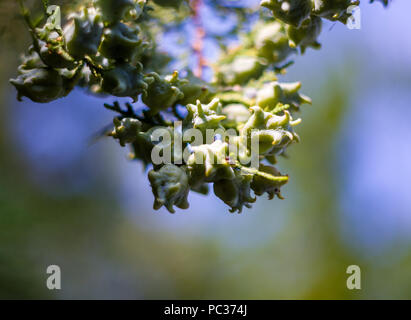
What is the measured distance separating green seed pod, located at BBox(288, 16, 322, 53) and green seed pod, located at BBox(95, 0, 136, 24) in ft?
1.89

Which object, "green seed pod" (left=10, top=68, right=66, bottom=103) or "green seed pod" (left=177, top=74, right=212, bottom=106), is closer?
"green seed pod" (left=10, top=68, right=66, bottom=103)

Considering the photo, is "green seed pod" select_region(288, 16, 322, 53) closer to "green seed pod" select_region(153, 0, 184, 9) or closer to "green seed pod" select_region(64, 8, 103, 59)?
"green seed pod" select_region(153, 0, 184, 9)

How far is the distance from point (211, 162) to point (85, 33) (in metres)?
0.46

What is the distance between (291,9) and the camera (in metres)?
1.27

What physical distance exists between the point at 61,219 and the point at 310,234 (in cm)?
→ 235

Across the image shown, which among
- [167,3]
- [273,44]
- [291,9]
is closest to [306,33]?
[291,9]

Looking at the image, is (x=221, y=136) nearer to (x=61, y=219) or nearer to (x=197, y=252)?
(x=61, y=219)

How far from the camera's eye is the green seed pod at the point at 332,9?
4.06 ft

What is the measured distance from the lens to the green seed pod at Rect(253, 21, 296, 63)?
5.76ft

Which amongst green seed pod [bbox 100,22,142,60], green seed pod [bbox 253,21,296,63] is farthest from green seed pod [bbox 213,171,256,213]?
green seed pod [bbox 253,21,296,63]

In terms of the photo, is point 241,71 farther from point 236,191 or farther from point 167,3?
point 236,191

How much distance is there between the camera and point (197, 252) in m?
4.76

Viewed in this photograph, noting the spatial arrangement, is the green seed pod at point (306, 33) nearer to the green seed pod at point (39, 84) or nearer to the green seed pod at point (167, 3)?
the green seed pod at point (167, 3)

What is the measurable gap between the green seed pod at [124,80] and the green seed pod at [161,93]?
7 centimetres
